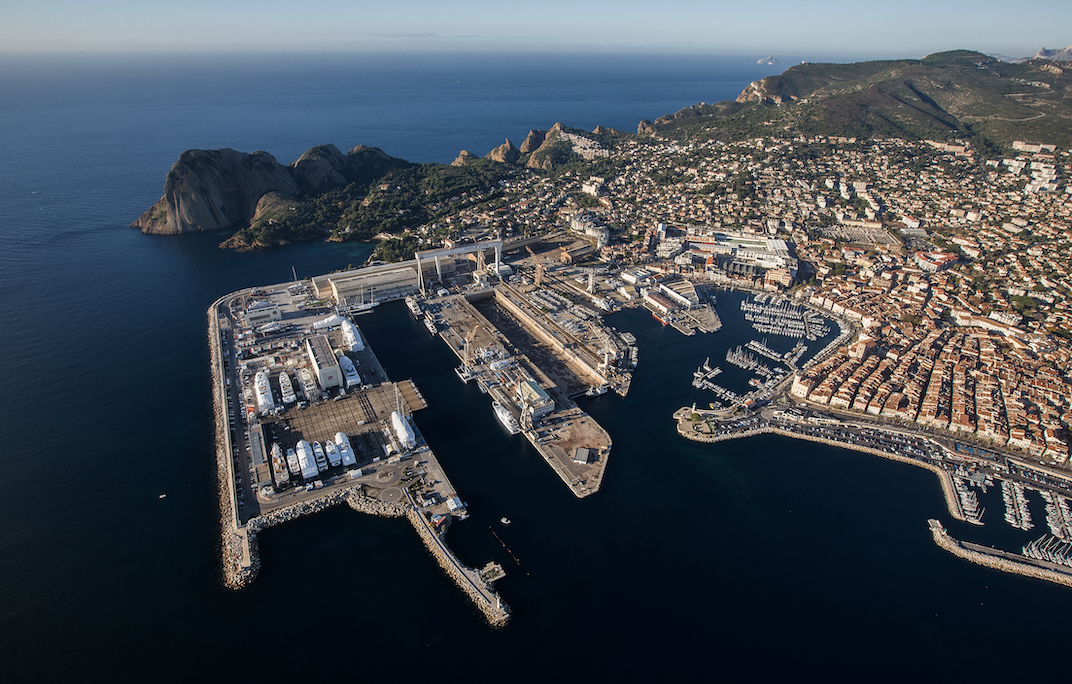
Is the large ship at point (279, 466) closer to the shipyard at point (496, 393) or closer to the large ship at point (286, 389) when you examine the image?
the shipyard at point (496, 393)

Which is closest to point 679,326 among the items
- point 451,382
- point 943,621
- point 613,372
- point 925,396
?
point 613,372

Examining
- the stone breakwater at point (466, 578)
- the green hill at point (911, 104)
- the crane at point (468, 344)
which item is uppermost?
the green hill at point (911, 104)

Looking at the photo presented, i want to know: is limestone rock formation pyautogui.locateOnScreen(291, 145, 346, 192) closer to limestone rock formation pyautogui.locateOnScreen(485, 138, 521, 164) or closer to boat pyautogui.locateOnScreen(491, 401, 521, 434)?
limestone rock formation pyautogui.locateOnScreen(485, 138, 521, 164)

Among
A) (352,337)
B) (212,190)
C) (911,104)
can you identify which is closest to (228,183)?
(212,190)

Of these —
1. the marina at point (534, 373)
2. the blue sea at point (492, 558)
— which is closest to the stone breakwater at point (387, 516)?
the blue sea at point (492, 558)

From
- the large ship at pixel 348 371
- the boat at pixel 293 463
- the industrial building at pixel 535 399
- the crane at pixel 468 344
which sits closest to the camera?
the boat at pixel 293 463

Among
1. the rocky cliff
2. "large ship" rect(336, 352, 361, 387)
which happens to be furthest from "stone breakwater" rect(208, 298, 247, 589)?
the rocky cliff
